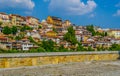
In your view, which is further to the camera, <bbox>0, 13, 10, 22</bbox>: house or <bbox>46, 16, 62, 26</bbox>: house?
<bbox>46, 16, 62, 26</bbox>: house

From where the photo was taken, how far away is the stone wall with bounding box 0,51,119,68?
53.7 ft

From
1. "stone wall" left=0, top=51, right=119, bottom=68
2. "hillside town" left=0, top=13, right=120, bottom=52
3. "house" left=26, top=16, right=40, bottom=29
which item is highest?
"house" left=26, top=16, right=40, bottom=29

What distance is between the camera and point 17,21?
9556cm

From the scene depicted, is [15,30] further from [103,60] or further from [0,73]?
[0,73]

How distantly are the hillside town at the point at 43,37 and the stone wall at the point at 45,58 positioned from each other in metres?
32.0

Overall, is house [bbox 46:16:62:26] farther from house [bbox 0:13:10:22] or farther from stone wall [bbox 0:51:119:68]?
stone wall [bbox 0:51:119:68]

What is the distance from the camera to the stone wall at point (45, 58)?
16.4 meters

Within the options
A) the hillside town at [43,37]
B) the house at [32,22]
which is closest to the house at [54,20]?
the hillside town at [43,37]

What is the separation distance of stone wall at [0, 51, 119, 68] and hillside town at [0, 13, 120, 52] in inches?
1261

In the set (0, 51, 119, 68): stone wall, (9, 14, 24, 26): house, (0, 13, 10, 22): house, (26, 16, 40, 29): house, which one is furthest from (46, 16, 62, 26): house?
(0, 51, 119, 68): stone wall

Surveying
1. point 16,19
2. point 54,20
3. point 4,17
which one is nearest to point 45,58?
point 16,19

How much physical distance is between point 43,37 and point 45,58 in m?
58.7

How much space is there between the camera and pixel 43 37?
253 feet

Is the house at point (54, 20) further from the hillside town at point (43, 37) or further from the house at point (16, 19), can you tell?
the house at point (16, 19)
